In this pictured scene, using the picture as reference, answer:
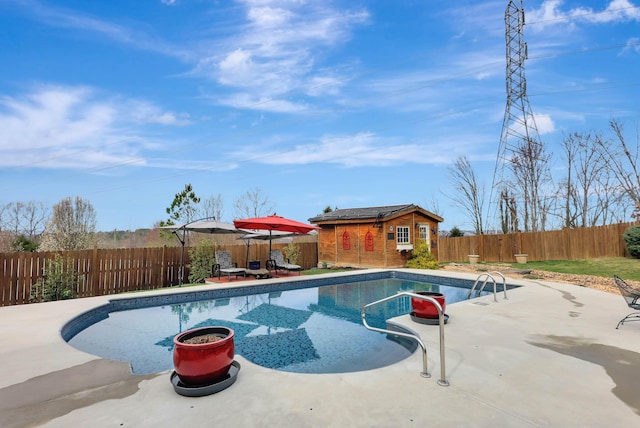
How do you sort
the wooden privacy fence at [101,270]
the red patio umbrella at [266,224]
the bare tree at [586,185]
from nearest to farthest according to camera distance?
the wooden privacy fence at [101,270] < the red patio umbrella at [266,224] < the bare tree at [586,185]

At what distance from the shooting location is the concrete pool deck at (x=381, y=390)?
9.25 ft

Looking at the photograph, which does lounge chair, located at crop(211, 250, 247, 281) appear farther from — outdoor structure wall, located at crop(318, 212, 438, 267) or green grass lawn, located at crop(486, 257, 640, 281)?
green grass lawn, located at crop(486, 257, 640, 281)

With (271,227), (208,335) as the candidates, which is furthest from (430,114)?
(208,335)

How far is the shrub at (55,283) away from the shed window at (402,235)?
12723 mm

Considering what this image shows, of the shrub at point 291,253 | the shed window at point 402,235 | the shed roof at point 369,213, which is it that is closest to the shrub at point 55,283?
the shrub at point 291,253

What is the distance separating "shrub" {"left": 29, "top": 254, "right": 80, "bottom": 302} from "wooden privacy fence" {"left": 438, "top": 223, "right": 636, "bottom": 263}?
21.0 metres

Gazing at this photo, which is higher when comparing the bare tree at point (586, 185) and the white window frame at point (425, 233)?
the bare tree at point (586, 185)

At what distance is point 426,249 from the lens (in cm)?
1642

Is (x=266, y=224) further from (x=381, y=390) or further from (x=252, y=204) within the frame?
(x=252, y=204)

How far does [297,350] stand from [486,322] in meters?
3.34

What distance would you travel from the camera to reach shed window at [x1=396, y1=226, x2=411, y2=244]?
16288 mm

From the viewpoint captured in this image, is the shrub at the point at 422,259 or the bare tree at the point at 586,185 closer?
the shrub at the point at 422,259

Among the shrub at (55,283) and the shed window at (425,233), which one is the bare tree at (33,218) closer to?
the shrub at (55,283)

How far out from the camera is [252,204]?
28.3 metres
